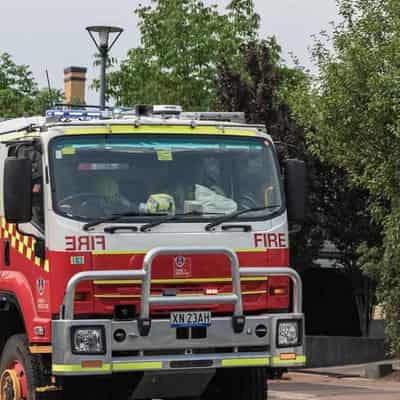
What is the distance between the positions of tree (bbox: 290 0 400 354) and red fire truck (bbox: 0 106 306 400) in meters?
8.88

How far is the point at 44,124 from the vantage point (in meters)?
12.9

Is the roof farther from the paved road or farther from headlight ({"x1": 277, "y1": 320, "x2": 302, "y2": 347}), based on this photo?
the paved road

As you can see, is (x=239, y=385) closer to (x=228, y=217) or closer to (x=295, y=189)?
(x=228, y=217)

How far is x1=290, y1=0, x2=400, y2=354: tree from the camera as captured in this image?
72.1ft

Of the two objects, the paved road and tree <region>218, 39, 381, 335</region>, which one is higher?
tree <region>218, 39, 381, 335</region>

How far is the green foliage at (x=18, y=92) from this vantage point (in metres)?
40.3

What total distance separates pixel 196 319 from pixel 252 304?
58 cm

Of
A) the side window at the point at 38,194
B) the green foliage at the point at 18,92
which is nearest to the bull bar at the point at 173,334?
the side window at the point at 38,194

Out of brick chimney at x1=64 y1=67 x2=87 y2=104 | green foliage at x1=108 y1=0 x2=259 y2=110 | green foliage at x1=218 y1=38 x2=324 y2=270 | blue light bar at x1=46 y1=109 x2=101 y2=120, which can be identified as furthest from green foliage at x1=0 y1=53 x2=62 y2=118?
blue light bar at x1=46 y1=109 x2=101 y2=120

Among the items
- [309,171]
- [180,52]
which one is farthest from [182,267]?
[180,52]

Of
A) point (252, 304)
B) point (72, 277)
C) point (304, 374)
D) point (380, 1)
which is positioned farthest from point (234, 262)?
point (304, 374)

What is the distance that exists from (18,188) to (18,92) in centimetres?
3150

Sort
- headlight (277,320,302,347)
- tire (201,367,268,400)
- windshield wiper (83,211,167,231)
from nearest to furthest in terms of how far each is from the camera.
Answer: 1. windshield wiper (83,211,167,231)
2. headlight (277,320,302,347)
3. tire (201,367,268,400)

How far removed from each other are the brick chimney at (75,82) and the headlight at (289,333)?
30031 millimetres
